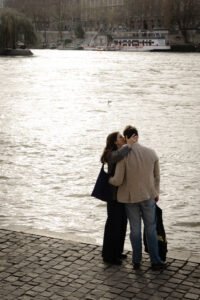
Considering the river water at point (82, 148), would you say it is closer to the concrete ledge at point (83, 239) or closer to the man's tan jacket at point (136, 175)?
the concrete ledge at point (83, 239)

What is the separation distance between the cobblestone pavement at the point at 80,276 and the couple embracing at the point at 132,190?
21cm

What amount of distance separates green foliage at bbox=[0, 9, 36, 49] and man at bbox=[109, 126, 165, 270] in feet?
209

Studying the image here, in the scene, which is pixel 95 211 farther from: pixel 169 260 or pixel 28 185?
pixel 169 260

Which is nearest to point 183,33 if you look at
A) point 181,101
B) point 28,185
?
point 181,101

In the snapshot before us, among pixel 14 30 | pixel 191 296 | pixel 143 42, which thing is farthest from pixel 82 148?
pixel 143 42

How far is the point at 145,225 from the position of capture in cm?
648

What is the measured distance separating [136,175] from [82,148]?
9533 millimetres

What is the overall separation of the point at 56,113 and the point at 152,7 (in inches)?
3932

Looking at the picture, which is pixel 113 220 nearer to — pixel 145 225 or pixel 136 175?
pixel 145 225

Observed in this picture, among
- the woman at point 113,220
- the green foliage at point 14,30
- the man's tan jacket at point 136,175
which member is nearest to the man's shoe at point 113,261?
the woman at point 113,220

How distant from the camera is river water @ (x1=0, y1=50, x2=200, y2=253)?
935cm

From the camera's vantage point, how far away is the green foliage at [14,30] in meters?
67.7

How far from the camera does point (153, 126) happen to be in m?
19.6

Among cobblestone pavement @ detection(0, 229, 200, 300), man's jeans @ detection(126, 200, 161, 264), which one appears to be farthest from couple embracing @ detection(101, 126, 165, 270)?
cobblestone pavement @ detection(0, 229, 200, 300)
